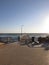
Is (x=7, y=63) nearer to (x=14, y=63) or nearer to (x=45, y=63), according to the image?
(x=14, y=63)

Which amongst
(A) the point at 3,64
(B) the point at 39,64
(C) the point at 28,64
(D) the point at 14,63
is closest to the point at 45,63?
(B) the point at 39,64

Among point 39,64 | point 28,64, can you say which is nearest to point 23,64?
point 28,64

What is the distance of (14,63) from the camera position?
8602 mm

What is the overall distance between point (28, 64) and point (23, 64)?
26cm

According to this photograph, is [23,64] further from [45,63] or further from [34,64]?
[45,63]

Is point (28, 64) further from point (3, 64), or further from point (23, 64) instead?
point (3, 64)

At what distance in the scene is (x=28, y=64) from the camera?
829cm

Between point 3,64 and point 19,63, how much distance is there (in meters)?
0.86

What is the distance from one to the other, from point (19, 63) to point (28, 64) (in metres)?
0.57

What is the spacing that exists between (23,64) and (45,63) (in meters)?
1.18

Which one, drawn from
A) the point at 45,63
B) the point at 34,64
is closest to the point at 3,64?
the point at 34,64

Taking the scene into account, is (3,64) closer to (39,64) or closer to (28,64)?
(28,64)

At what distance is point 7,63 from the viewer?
8.58m

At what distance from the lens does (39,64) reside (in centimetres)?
833
